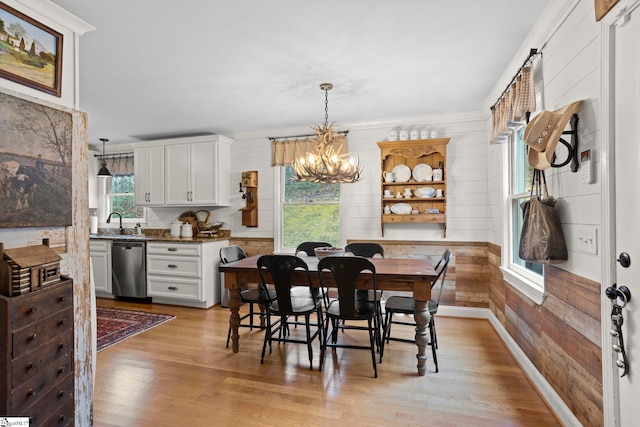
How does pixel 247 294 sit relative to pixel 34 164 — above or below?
below

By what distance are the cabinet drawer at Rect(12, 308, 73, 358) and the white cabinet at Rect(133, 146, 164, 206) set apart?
3.55m

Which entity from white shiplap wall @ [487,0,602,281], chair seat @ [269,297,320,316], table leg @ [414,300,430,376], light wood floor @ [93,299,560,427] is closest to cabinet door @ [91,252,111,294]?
light wood floor @ [93,299,560,427]

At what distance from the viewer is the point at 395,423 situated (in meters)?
2.03

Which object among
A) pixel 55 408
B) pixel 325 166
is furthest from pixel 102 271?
pixel 325 166

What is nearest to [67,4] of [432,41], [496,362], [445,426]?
[432,41]

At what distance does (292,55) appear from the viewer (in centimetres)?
262

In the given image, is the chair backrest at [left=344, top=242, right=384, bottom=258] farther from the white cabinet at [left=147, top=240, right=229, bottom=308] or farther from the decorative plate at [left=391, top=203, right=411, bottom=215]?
the white cabinet at [left=147, top=240, right=229, bottom=308]

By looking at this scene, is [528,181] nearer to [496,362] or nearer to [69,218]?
[496,362]

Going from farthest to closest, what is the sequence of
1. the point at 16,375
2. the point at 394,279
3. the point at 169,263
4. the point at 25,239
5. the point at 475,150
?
the point at 169,263
the point at 475,150
the point at 394,279
the point at 25,239
the point at 16,375

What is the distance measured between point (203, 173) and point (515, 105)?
153 inches

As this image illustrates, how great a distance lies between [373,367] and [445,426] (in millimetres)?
763

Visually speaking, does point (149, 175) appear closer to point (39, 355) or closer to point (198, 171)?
point (198, 171)

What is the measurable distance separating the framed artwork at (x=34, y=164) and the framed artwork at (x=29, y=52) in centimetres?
16

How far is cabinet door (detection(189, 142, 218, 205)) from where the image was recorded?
4785mm
